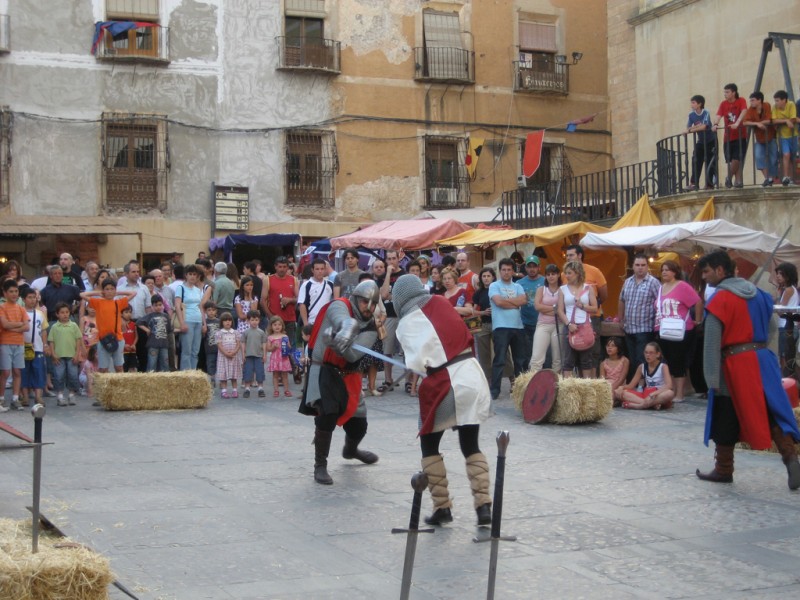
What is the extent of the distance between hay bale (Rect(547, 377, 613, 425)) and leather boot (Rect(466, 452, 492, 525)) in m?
4.70

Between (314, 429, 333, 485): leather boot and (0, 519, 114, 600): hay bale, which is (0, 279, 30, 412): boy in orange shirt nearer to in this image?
(314, 429, 333, 485): leather boot

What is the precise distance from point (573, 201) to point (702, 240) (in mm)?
7967

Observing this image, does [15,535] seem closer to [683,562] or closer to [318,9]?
[683,562]

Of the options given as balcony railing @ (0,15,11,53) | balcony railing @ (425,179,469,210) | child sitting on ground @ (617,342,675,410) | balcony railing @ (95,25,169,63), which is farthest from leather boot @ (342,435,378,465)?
balcony railing @ (425,179,469,210)

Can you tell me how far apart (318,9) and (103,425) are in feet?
59.1

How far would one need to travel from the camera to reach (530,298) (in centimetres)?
1541

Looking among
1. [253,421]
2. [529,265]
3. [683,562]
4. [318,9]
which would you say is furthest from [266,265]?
[683,562]

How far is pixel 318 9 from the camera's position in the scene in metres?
28.4

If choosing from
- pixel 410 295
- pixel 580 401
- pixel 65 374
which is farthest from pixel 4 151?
pixel 410 295

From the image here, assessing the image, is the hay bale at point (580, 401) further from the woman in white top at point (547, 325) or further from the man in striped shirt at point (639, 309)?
the woman in white top at point (547, 325)

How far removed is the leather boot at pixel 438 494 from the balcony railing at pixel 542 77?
2436cm

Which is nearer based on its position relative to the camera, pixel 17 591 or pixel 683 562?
pixel 17 591

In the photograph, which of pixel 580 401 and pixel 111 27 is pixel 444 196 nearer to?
pixel 111 27

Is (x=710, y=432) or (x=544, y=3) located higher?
(x=544, y=3)
